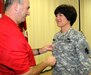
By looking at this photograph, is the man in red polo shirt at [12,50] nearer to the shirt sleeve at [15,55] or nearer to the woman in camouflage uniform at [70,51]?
the shirt sleeve at [15,55]

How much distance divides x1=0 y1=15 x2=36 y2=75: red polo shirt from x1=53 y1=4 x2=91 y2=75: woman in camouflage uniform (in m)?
0.72

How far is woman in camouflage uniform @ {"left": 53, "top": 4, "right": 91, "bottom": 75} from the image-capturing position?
2111 mm

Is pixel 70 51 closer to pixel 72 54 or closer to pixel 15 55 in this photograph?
pixel 72 54

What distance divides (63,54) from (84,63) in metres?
0.25

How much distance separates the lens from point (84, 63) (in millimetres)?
2100

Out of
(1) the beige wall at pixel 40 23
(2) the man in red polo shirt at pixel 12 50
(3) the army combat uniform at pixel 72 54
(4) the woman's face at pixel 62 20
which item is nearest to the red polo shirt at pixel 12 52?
(2) the man in red polo shirt at pixel 12 50

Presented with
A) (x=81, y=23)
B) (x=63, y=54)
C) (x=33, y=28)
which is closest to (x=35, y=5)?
(x=33, y=28)

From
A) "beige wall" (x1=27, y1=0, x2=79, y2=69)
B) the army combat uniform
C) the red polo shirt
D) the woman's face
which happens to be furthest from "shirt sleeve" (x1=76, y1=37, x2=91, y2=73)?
"beige wall" (x1=27, y1=0, x2=79, y2=69)

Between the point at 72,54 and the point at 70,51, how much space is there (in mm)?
40

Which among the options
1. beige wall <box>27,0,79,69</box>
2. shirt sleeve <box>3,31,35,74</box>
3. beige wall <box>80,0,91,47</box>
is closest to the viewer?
shirt sleeve <box>3,31,35,74</box>

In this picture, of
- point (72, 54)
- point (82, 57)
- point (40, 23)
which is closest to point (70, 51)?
point (72, 54)

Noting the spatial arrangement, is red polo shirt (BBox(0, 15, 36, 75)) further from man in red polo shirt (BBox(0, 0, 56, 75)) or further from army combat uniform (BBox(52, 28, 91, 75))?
army combat uniform (BBox(52, 28, 91, 75))

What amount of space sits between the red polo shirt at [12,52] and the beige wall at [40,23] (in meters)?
2.92

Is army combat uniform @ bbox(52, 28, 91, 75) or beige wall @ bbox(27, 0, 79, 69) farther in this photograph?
beige wall @ bbox(27, 0, 79, 69)
